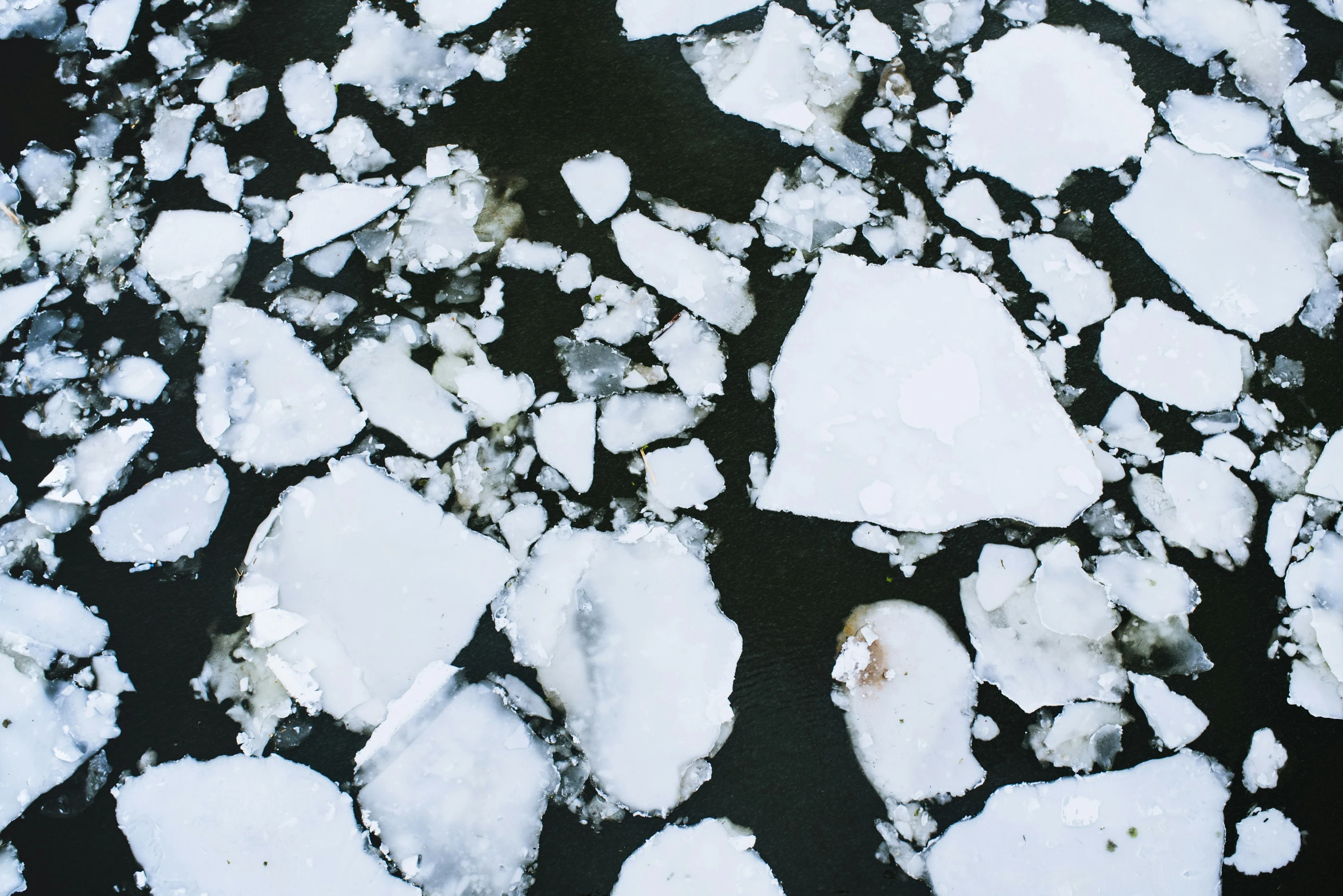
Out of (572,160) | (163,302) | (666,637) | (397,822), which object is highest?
(572,160)

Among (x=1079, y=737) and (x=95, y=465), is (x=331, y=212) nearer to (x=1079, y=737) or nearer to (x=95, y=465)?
(x=95, y=465)

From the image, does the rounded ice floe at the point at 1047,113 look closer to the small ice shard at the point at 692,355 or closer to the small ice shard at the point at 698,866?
the small ice shard at the point at 692,355

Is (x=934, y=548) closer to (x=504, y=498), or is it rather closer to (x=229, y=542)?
(x=504, y=498)

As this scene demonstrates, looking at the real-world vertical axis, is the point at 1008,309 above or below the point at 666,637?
above

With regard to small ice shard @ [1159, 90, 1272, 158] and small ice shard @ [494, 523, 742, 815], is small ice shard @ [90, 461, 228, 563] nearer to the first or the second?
small ice shard @ [494, 523, 742, 815]

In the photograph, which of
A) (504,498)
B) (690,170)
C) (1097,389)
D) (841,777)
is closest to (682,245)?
(690,170)

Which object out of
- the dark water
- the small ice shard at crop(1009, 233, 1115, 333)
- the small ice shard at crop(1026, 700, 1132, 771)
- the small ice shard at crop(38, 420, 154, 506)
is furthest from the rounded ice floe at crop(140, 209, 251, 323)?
the small ice shard at crop(1026, 700, 1132, 771)
